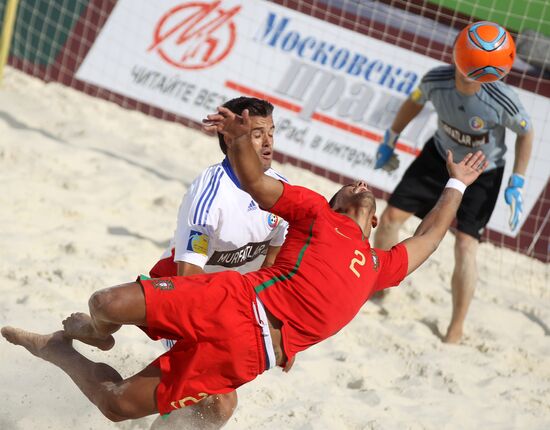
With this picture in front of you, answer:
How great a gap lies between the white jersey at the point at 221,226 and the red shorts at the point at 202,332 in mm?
540

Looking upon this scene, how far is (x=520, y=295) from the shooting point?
6.03 metres

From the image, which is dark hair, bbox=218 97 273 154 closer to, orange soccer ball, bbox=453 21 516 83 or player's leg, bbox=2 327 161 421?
player's leg, bbox=2 327 161 421

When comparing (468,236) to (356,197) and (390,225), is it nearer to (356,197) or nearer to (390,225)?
(390,225)

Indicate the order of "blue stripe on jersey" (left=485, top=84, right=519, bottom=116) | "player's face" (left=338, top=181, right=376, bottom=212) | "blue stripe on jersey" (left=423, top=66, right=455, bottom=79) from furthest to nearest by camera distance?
"blue stripe on jersey" (left=423, top=66, right=455, bottom=79)
"blue stripe on jersey" (left=485, top=84, right=519, bottom=116)
"player's face" (left=338, top=181, right=376, bottom=212)

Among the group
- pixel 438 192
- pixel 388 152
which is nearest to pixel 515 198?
pixel 438 192

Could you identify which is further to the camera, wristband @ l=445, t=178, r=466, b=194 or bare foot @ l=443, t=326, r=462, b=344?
bare foot @ l=443, t=326, r=462, b=344

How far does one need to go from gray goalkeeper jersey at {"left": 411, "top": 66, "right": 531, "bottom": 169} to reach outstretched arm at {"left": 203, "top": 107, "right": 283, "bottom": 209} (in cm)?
244

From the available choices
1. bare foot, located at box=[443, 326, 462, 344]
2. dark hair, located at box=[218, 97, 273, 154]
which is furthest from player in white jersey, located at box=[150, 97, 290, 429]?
bare foot, located at box=[443, 326, 462, 344]

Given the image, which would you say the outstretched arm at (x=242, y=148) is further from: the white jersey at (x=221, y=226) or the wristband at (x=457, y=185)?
the wristband at (x=457, y=185)

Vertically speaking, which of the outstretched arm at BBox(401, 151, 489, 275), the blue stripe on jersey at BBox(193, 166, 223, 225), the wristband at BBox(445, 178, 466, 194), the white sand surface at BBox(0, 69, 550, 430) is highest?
the wristband at BBox(445, 178, 466, 194)

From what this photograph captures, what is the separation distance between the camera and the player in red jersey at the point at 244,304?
2.72 m

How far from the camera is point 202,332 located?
8.96ft

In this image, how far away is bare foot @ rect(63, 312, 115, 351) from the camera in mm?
3104

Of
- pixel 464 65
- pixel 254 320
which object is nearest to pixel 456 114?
pixel 464 65
